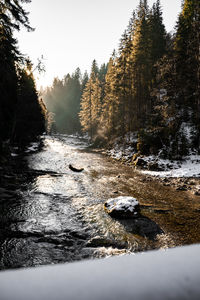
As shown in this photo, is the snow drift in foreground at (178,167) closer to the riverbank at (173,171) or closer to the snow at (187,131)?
the riverbank at (173,171)

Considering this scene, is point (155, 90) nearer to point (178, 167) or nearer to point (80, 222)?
point (178, 167)

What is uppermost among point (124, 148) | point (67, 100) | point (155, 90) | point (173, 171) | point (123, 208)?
point (67, 100)

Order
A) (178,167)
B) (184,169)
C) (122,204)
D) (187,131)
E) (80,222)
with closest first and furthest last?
(80,222), (122,204), (184,169), (178,167), (187,131)

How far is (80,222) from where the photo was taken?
6.12 metres

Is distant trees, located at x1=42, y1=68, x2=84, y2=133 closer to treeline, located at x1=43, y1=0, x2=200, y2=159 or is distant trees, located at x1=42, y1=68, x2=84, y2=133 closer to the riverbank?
treeline, located at x1=43, y1=0, x2=200, y2=159

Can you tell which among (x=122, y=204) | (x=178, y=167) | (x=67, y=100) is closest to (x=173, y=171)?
(x=178, y=167)

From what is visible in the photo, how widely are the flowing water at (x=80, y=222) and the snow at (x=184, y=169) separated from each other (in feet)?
8.53

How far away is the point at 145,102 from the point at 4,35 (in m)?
22.7

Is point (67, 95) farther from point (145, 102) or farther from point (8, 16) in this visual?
point (8, 16)

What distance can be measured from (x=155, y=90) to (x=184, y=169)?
29.7 ft

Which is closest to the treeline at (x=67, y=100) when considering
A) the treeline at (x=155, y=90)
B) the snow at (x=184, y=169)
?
the treeline at (x=155, y=90)

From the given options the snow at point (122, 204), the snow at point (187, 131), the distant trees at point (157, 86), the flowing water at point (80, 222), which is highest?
the distant trees at point (157, 86)

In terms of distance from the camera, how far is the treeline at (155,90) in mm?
15992

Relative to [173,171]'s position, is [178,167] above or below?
above
